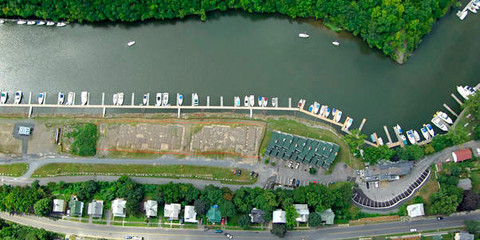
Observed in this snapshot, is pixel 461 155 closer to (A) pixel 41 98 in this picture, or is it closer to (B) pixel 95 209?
(B) pixel 95 209

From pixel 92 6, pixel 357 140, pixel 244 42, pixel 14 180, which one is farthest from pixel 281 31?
pixel 14 180

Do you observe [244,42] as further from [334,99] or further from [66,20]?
[66,20]

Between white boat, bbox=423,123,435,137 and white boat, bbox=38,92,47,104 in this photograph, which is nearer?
white boat, bbox=423,123,435,137

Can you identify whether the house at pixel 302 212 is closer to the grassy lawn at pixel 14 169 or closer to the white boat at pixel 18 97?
the grassy lawn at pixel 14 169

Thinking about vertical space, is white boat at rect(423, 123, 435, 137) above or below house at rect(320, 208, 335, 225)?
above

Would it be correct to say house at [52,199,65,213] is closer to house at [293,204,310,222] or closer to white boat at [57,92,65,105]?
white boat at [57,92,65,105]

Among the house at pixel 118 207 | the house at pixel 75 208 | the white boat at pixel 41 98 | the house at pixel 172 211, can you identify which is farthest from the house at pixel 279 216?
the white boat at pixel 41 98

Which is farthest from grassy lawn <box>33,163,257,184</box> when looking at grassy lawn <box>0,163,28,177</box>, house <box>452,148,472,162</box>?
house <box>452,148,472,162</box>
